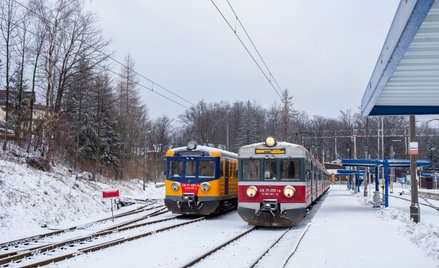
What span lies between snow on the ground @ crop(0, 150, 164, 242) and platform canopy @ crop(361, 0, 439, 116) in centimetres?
1068

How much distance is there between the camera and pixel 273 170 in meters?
16.1

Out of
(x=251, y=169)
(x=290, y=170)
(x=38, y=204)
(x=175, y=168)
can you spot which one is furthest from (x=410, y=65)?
(x=38, y=204)

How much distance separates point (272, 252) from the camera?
11305 millimetres

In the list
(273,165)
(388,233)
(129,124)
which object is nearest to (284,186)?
(273,165)

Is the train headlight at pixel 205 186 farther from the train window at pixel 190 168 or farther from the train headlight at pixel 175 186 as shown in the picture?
the train headlight at pixel 175 186

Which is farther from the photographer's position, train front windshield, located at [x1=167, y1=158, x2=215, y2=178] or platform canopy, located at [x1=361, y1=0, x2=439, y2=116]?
train front windshield, located at [x1=167, y1=158, x2=215, y2=178]

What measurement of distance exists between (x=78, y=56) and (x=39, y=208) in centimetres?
1465

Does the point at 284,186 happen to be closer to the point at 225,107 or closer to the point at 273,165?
the point at 273,165

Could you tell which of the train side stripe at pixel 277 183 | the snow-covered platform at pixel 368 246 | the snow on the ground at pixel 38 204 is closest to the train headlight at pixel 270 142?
the train side stripe at pixel 277 183

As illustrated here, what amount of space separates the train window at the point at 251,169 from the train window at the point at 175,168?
360 cm

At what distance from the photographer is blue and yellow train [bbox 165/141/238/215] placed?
1853 cm

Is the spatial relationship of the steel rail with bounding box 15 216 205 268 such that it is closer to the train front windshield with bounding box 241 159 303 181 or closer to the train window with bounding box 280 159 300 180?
the train front windshield with bounding box 241 159 303 181

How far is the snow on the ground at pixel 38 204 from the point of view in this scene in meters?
15.1

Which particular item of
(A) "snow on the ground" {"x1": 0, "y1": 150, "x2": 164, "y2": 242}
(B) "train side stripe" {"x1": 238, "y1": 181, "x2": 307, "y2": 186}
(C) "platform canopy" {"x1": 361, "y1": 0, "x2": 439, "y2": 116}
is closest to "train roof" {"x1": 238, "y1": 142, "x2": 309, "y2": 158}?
(B) "train side stripe" {"x1": 238, "y1": 181, "x2": 307, "y2": 186}
